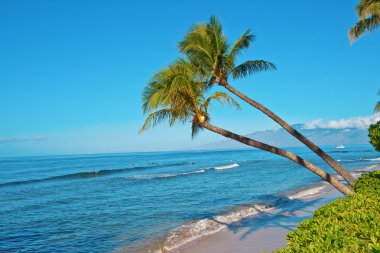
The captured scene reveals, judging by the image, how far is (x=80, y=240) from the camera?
13.9 metres

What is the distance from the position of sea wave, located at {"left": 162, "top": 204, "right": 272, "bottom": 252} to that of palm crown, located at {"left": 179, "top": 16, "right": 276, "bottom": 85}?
622cm

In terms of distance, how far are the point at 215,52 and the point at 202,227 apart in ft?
26.3

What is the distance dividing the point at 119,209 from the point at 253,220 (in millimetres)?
8364

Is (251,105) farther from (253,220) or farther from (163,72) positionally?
(253,220)

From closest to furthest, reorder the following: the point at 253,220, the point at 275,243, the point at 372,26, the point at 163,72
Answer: the point at 163,72 → the point at 275,243 → the point at 372,26 → the point at 253,220

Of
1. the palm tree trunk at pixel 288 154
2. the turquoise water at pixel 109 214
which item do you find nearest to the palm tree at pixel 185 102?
the palm tree trunk at pixel 288 154

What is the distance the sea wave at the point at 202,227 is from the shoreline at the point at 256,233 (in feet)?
0.29

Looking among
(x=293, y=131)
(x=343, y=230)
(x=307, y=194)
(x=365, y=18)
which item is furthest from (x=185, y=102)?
(x=307, y=194)

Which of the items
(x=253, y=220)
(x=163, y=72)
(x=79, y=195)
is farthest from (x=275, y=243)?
(x=79, y=195)

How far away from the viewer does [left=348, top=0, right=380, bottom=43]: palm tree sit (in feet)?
40.9

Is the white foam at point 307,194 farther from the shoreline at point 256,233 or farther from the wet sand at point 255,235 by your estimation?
the wet sand at point 255,235

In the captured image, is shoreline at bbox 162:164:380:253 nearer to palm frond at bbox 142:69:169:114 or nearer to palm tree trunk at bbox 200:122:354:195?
palm tree trunk at bbox 200:122:354:195

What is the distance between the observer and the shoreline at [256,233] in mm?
11781

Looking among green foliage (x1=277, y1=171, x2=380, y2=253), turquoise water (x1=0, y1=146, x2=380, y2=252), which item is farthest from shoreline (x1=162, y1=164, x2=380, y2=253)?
green foliage (x1=277, y1=171, x2=380, y2=253)
